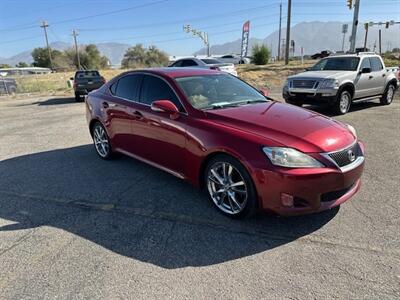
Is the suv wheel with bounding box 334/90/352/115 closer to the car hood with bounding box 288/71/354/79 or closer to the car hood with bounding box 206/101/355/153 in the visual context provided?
the car hood with bounding box 288/71/354/79

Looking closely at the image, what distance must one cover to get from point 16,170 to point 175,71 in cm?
335

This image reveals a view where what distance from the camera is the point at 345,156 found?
11.2 feet

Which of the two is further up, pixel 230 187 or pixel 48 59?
pixel 48 59

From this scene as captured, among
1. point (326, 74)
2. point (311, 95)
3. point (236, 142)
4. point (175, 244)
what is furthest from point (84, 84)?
point (175, 244)

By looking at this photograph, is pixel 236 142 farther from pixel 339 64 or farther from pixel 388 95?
pixel 388 95

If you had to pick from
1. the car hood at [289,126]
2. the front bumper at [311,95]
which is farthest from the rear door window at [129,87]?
the front bumper at [311,95]

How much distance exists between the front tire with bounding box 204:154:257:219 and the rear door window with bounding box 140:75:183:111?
925 mm

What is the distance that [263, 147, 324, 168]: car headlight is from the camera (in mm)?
3171

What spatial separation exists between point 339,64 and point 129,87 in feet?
25.9

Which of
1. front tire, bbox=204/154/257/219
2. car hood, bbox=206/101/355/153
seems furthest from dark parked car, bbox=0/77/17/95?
front tire, bbox=204/154/257/219

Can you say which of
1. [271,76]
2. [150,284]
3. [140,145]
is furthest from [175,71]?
[271,76]

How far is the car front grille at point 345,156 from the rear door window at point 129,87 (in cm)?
298

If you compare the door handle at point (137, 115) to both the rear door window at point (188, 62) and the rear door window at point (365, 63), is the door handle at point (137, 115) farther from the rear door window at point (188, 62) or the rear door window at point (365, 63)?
the rear door window at point (188, 62)

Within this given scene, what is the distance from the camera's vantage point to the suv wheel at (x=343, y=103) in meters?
9.64
